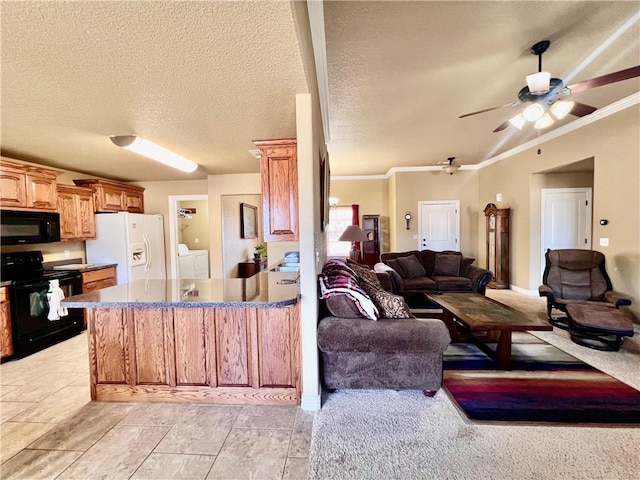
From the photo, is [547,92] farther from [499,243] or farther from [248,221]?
[248,221]

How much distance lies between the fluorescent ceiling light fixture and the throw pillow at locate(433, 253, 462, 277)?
446 cm

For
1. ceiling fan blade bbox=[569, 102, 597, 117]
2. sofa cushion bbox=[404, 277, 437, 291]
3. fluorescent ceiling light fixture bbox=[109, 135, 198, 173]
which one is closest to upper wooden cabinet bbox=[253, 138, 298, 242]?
fluorescent ceiling light fixture bbox=[109, 135, 198, 173]

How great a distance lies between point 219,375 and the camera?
228 cm

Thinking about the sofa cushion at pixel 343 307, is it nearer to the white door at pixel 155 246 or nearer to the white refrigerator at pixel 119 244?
the white refrigerator at pixel 119 244

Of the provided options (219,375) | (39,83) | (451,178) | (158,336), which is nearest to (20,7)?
(39,83)

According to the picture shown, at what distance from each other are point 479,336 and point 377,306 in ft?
5.33

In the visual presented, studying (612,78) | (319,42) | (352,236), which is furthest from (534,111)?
(352,236)

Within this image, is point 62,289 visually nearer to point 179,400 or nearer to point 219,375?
point 179,400

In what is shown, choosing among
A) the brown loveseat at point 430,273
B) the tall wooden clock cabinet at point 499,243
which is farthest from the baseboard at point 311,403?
the tall wooden clock cabinet at point 499,243

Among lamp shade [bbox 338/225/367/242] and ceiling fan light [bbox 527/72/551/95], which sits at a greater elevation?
ceiling fan light [bbox 527/72/551/95]

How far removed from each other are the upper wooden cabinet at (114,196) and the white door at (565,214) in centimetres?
752

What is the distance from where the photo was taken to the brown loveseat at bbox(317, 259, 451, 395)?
219cm

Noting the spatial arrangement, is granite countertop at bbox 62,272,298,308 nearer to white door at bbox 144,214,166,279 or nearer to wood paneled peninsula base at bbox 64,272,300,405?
wood paneled peninsula base at bbox 64,272,300,405

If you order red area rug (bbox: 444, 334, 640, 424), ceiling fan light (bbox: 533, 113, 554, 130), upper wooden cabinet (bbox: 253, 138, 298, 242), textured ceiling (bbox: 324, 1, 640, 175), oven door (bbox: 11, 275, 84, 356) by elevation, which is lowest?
red area rug (bbox: 444, 334, 640, 424)
